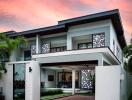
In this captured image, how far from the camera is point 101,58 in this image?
1291 cm

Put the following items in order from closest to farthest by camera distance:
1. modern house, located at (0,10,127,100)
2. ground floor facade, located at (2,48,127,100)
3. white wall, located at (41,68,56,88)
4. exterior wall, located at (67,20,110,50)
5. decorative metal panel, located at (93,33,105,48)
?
ground floor facade, located at (2,48,127,100)
modern house, located at (0,10,127,100)
exterior wall, located at (67,20,110,50)
decorative metal panel, located at (93,33,105,48)
white wall, located at (41,68,56,88)

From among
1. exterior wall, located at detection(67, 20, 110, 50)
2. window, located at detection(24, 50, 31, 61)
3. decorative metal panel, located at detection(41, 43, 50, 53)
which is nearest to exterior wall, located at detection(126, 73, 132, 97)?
exterior wall, located at detection(67, 20, 110, 50)

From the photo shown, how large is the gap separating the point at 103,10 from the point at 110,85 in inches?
373

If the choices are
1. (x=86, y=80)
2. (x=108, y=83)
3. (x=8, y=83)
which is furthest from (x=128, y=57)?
(x=8, y=83)

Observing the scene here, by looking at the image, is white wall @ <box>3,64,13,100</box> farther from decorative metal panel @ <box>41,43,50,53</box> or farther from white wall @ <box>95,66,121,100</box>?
decorative metal panel @ <box>41,43,50,53</box>

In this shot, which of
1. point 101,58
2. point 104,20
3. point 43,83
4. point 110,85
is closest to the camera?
point 110,85

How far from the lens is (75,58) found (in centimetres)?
1385

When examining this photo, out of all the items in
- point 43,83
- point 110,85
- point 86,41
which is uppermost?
point 86,41

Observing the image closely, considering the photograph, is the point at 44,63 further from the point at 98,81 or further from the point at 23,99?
the point at 98,81

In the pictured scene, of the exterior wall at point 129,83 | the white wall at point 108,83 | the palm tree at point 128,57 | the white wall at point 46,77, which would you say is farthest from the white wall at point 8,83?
the white wall at point 46,77

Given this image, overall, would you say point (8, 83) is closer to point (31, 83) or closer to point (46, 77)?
point (31, 83)

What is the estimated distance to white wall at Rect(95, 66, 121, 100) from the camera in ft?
35.6

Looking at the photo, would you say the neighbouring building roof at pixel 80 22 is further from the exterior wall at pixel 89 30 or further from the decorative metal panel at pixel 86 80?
the decorative metal panel at pixel 86 80

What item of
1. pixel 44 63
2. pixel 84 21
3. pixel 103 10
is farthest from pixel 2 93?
pixel 103 10
